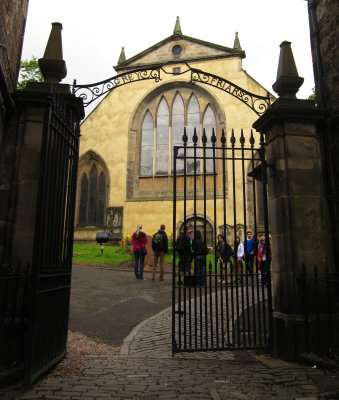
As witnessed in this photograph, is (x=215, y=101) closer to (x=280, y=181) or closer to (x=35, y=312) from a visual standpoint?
(x=280, y=181)

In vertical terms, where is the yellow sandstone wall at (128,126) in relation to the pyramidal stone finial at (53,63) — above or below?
above

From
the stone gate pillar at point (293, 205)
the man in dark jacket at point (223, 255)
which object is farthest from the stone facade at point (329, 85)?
the man in dark jacket at point (223, 255)

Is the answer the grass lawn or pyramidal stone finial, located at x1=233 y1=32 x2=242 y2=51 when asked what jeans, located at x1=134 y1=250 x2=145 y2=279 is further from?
pyramidal stone finial, located at x1=233 y1=32 x2=242 y2=51

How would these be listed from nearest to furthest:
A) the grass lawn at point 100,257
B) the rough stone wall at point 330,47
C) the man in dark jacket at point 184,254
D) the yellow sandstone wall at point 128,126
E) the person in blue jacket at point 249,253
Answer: the man in dark jacket at point 184,254 < the rough stone wall at point 330,47 < the person in blue jacket at point 249,253 < the grass lawn at point 100,257 < the yellow sandstone wall at point 128,126

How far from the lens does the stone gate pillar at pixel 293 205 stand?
191 inches

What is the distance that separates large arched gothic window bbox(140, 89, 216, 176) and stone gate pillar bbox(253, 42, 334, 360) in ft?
59.4

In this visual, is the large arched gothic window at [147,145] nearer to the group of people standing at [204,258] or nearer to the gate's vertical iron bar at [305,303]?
the group of people standing at [204,258]

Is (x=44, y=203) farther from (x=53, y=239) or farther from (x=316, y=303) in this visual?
(x=316, y=303)

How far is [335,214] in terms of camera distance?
5.23 m

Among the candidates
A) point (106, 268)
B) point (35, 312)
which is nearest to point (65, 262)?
point (35, 312)

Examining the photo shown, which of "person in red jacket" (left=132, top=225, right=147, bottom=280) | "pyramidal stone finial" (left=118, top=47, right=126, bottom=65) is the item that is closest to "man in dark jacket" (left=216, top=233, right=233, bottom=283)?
"person in red jacket" (left=132, top=225, right=147, bottom=280)

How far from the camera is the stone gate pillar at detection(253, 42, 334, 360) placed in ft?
15.9

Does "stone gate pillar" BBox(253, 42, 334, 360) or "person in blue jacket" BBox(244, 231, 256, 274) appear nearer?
"stone gate pillar" BBox(253, 42, 334, 360)

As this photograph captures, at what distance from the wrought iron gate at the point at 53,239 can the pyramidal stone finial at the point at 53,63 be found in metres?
0.39
